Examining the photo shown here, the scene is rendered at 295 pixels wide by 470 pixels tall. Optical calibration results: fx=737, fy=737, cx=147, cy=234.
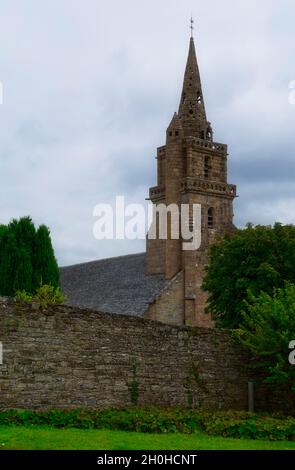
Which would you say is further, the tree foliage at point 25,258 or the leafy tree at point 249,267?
the tree foliage at point 25,258

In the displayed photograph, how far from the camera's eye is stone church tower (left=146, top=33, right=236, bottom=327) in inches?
2345

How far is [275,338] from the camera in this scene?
20.4 metres

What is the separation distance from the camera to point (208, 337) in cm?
2156

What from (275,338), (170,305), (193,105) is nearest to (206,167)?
(193,105)

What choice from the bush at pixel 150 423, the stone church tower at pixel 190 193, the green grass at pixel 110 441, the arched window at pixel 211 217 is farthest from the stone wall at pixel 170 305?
the green grass at pixel 110 441

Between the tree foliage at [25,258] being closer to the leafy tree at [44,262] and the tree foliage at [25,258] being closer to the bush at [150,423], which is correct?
the leafy tree at [44,262]

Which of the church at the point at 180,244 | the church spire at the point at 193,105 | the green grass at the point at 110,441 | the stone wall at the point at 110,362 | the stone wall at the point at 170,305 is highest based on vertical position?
the church spire at the point at 193,105

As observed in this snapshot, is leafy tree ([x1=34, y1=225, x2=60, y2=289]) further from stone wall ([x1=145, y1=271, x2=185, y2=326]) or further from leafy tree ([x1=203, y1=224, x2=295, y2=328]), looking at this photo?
stone wall ([x1=145, y1=271, x2=185, y2=326])

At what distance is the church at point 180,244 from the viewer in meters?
59.4

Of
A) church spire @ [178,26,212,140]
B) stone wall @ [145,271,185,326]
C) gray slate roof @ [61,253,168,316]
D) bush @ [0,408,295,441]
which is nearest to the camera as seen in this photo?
bush @ [0,408,295,441]

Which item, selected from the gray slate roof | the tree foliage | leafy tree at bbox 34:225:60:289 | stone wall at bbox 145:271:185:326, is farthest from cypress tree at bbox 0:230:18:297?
stone wall at bbox 145:271:185:326

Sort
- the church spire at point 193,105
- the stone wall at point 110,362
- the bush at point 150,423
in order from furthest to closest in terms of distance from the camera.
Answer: the church spire at point 193,105 < the stone wall at point 110,362 < the bush at point 150,423

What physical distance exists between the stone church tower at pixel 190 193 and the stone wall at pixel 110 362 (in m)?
36.5
